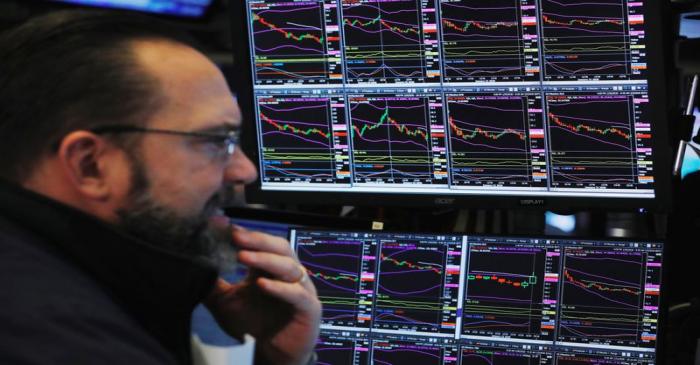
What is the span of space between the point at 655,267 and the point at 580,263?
138 millimetres

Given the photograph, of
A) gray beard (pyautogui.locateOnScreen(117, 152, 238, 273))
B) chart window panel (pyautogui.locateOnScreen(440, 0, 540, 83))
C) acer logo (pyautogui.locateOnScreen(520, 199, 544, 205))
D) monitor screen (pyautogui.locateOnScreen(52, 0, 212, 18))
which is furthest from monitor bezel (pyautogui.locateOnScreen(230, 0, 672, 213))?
monitor screen (pyautogui.locateOnScreen(52, 0, 212, 18))

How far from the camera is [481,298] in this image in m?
1.85

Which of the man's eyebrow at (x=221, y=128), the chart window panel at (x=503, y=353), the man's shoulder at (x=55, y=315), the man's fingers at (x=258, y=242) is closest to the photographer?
the man's shoulder at (x=55, y=315)

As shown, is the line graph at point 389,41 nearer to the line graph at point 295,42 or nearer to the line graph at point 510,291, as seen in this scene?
the line graph at point 295,42

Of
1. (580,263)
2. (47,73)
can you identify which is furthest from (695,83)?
(47,73)

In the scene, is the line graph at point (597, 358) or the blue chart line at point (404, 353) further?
the blue chart line at point (404, 353)

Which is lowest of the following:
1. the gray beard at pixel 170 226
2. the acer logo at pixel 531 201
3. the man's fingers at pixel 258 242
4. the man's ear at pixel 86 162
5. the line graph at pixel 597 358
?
the line graph at pixel 597 358

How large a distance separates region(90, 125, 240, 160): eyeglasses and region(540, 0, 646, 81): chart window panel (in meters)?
0.71

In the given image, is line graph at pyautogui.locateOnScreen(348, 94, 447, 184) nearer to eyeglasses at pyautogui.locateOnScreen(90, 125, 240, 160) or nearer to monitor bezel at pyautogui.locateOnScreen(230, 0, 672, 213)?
monitor bezel at pyautogui.locateOnScreen(230, 0, 672, 213)

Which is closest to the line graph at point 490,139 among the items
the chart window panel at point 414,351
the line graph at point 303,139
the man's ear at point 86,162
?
the line graph at point 303,139

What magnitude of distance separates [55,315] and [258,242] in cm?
48

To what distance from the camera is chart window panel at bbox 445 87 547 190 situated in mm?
1781

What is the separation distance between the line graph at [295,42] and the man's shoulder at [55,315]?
33.3 inches

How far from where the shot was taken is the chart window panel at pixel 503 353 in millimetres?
1808
